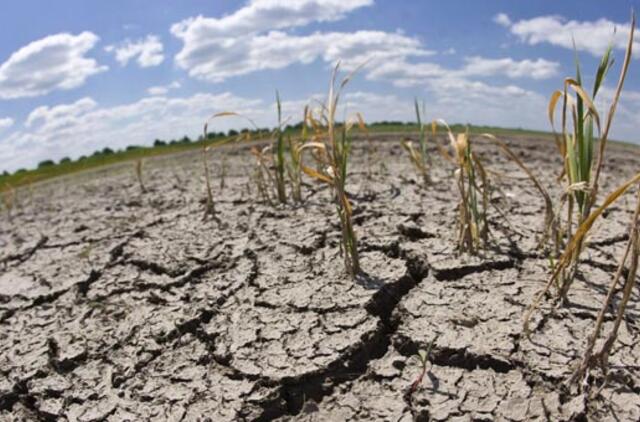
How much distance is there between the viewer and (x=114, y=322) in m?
2.17

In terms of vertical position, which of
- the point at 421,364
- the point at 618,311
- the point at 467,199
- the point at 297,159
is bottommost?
the point at 421,364

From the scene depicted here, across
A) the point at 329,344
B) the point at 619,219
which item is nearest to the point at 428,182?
the point at 619,219

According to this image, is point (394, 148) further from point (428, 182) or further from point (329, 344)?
point (329, 344)

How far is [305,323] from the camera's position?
1.91 metres

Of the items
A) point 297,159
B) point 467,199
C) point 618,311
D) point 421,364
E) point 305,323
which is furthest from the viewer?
point 297,159

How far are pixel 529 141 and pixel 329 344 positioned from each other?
19.7ft

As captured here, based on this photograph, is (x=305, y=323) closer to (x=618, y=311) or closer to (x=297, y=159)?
(x=618, y=311)

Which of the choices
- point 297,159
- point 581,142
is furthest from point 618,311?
point 297,159

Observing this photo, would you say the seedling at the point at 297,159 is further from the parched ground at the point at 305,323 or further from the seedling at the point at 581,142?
the seedling at the point at 581,142

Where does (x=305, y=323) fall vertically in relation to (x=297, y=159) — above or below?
below

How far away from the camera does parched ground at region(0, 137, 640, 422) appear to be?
1.56 m

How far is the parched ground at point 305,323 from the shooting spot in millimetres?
1564

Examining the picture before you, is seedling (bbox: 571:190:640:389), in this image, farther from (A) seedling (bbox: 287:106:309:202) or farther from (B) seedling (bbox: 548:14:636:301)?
(A) seedling (bbox: 287:106:309:202)

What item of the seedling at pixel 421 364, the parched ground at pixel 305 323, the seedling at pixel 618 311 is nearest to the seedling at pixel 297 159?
the parched ground at pixel 305 323
